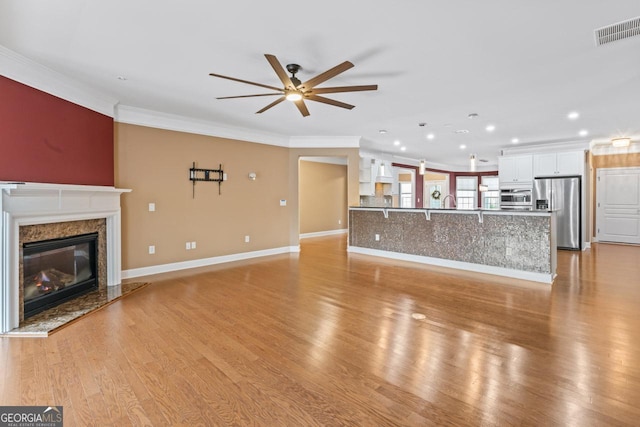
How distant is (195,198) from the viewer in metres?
5.68

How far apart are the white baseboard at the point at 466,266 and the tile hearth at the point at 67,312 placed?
4.44 metres

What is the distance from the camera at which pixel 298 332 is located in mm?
2904

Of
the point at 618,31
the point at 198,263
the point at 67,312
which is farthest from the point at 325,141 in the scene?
the point at 67,312

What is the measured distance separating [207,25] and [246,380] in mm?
2797

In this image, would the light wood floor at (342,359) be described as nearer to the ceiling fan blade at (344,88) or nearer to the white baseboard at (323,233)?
the ceiling fan blade at (344,88)

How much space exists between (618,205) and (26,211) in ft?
38.7

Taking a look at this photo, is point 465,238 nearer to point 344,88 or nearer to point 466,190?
point 344,88

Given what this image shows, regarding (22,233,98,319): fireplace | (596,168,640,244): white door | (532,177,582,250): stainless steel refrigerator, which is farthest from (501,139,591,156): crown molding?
(22,233,98,319): fireplace

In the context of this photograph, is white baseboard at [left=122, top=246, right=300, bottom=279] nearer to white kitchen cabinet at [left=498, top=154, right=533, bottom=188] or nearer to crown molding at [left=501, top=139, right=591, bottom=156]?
white kitchen cabinet at [left=498, top=154, right=533, bottom=188]

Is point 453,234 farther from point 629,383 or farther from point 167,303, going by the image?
point 167,303

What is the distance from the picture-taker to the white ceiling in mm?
2390

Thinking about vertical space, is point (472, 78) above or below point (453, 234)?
above

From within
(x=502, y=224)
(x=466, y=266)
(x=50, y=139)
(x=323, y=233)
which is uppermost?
(x=50, y=139)

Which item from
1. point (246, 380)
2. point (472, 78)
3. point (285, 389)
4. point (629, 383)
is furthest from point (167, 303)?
point (472, 78)
